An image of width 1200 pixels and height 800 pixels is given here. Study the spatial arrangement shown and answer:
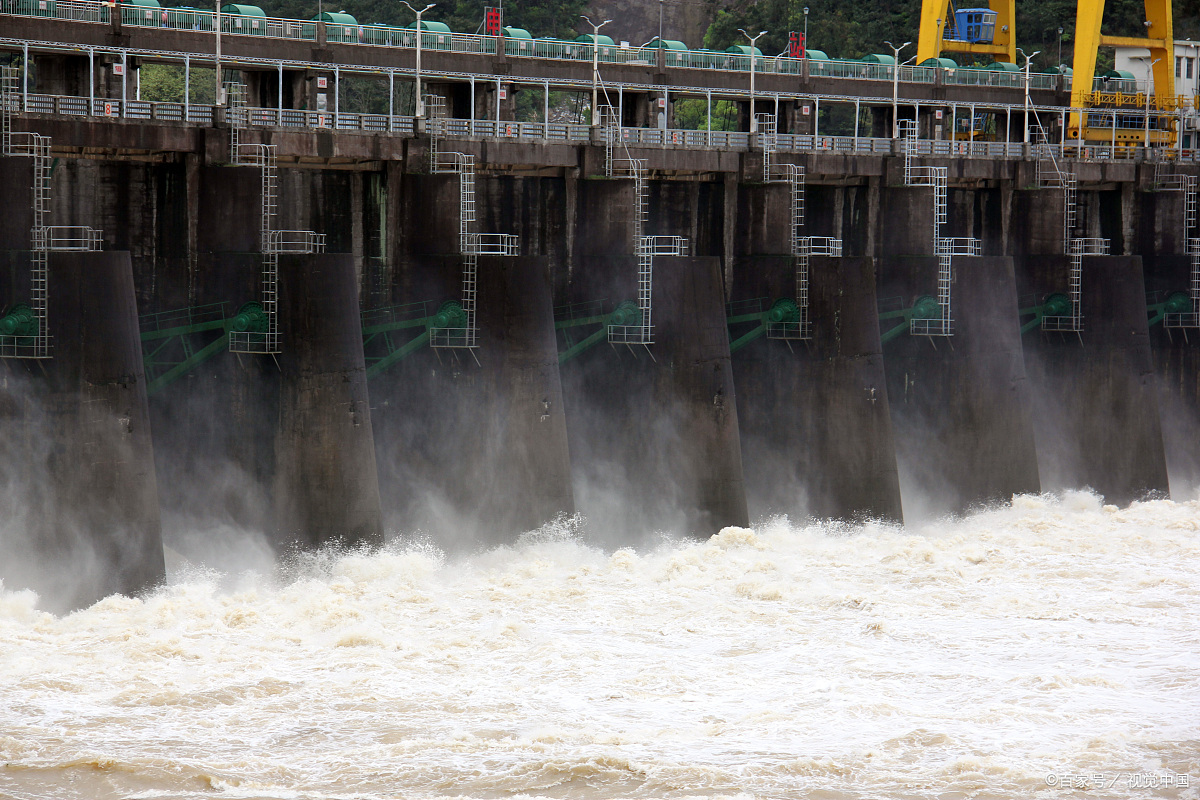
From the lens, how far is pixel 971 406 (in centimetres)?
3603

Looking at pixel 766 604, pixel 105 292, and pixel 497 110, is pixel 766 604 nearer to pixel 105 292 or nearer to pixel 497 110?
pixel 105 292

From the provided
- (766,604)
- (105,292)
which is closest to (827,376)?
(766,604)

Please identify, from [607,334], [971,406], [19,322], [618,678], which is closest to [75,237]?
[19,322]

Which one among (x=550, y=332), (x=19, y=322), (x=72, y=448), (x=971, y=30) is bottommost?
(x=72, y=448)

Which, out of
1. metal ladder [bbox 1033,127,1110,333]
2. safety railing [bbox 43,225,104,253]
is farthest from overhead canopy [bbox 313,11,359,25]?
metal ladder [bbox 1033,127,1110,333]

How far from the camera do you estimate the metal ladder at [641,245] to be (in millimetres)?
31625

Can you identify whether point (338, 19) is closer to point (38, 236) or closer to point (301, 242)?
point (301, 242)

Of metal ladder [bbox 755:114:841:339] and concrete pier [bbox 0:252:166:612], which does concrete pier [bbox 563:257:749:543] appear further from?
concrete pier [bbox 0:252:166:612]

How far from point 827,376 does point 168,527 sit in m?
15.8

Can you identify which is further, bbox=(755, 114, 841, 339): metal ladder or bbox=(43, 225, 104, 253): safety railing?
bbox=(755, 114, 841, 339): metal ladder

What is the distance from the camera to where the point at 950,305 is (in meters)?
36.0

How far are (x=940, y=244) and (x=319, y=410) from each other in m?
19.8

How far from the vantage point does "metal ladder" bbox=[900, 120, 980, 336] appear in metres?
35.9

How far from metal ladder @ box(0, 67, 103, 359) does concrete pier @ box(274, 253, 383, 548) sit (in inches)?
159
